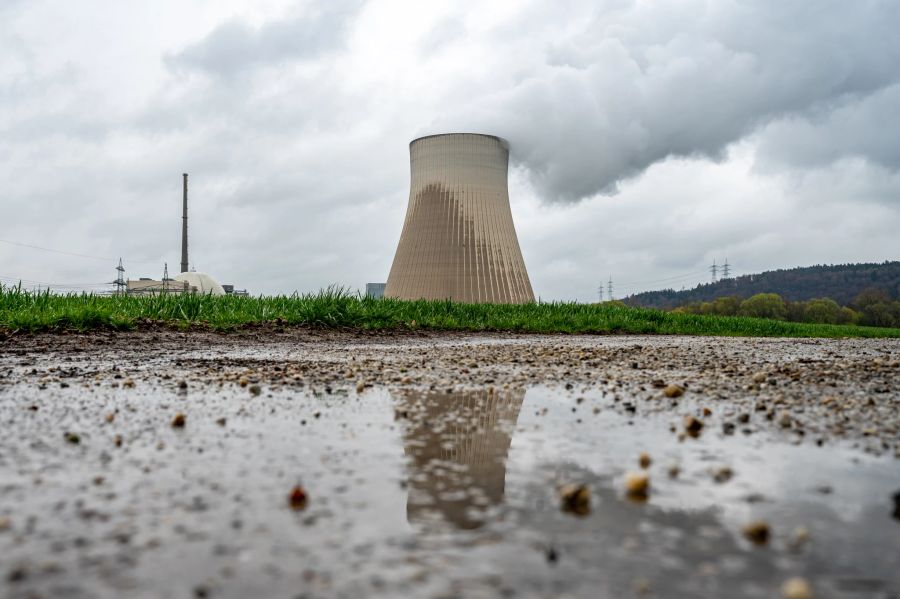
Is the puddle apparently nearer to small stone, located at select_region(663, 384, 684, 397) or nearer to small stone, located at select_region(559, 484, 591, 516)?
small stone, located at select_region(559, 484, 591, 516)

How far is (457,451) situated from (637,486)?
0.56m

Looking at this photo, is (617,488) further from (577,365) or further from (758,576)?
(577,365)

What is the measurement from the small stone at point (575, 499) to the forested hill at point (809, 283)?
8426cm

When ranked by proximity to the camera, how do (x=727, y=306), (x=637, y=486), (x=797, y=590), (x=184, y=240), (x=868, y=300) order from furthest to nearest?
(x=868, y=300) < (x=727, y=306) < (x=184, y=240) < (x=637, y=486) < (x=797, y=590)

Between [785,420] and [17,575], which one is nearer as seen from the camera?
[17,575]

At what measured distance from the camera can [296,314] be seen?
320 inches

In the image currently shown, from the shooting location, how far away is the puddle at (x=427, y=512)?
0.95 metres

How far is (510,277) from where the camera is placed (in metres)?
20.4

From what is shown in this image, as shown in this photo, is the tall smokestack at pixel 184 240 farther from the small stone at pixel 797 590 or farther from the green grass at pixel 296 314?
the small stone at pixel 797 590

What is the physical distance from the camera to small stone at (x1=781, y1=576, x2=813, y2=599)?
0.87 m

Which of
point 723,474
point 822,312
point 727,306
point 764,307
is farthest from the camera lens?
point 727,306

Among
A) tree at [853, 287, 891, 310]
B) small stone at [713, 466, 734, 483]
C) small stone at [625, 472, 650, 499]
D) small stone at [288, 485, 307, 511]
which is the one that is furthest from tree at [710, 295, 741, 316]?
small stone at [288, 485, 307, 511]

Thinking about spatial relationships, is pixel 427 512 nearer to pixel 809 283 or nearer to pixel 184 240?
pixel 184 240

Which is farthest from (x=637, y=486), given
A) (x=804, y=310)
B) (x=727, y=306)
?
(x=804, y=310)
